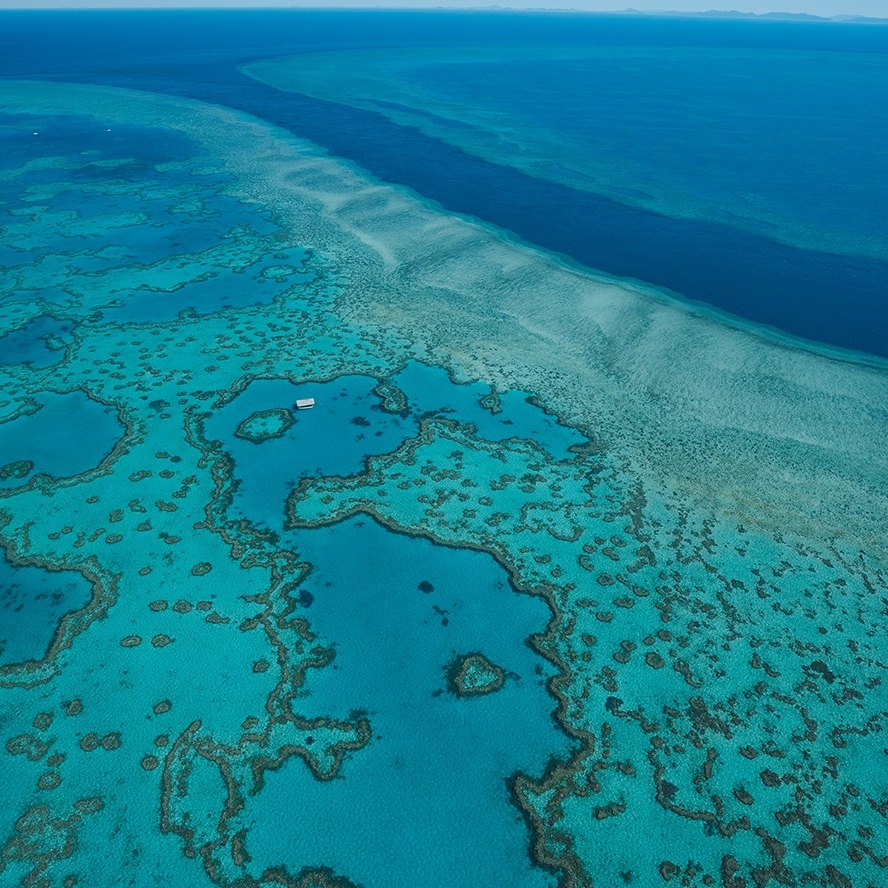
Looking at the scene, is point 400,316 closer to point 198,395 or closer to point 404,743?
point 198,395

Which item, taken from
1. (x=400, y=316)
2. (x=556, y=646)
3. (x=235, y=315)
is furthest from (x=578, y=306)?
(x=556, y=646)

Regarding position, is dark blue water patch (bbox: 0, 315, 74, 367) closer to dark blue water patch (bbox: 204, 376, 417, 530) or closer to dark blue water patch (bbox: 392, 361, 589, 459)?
dark blue water patch (bbox: 204, 376, 417, 530)

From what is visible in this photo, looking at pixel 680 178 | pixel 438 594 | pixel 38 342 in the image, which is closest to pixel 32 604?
pixel 438 594

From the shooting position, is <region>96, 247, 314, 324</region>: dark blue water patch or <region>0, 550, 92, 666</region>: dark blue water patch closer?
<region>0, 550, 92, 666</region>: dark blue water patch

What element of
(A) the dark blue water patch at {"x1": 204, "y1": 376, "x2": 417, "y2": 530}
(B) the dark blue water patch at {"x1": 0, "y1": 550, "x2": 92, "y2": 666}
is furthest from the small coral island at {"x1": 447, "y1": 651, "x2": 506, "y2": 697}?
(B) the dark blue water patch at {"x1": 0, "y1": 550, "x2": 92, "y2": 666}

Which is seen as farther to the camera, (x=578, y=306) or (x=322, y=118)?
(x=322, y=118)

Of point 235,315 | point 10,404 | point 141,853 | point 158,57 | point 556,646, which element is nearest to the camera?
point 141,853

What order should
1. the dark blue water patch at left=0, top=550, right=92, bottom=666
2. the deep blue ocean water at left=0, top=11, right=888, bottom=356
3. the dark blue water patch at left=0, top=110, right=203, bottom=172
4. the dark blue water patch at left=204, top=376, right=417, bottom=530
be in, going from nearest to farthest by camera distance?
the dark blue water patch at left=0, top=550, right=92, bottom=666 → the dark blue water patch at left=204, top=376, right=417, bottom=530 → the deep blue ocean water at left=0, top=11, right=888, bottom=356 → the dark blue water patch at left=0, top=110, right=203, bottom=172
